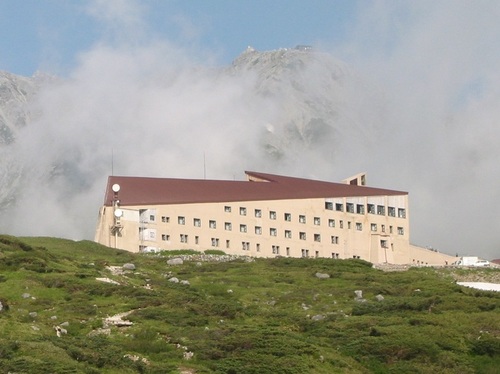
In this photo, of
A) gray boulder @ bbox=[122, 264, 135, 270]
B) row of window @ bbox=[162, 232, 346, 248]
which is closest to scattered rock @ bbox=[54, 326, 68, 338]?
gray boulder @ bbox=[122, 264, 135, 270]

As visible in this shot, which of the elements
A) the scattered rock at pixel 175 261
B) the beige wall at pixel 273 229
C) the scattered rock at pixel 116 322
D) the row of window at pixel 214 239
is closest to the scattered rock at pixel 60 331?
the scattered rock at pixel 116 322

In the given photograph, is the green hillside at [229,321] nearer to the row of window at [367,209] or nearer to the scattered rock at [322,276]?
the scattered rock at [322,276]

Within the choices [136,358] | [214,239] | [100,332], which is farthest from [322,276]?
[214,239]

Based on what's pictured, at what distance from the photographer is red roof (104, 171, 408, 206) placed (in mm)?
105438

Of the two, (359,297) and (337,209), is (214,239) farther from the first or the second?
(359,297)

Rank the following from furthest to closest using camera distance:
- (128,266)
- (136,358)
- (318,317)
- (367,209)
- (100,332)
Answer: (367,209), (128,266), (318,317), (100,332), (136,358)

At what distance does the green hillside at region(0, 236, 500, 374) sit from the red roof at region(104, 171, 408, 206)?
33.2 metres

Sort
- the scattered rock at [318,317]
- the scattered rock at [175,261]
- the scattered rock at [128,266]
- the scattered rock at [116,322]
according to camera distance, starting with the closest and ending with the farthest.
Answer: the scattered rock at [116,322]
the scattered rock at [318,317]
the scattered rock at [128,266]
the scattered rock at [175,261]

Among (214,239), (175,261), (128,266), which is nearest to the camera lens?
(128,266)

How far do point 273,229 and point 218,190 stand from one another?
256 inches

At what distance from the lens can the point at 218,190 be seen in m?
110

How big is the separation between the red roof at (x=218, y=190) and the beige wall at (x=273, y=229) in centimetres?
63

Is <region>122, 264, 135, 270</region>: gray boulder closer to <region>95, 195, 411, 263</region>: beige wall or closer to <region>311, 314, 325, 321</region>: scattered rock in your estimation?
<region>311, 314, 325, 321</region>: scattered rock

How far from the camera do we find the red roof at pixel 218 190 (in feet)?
346
